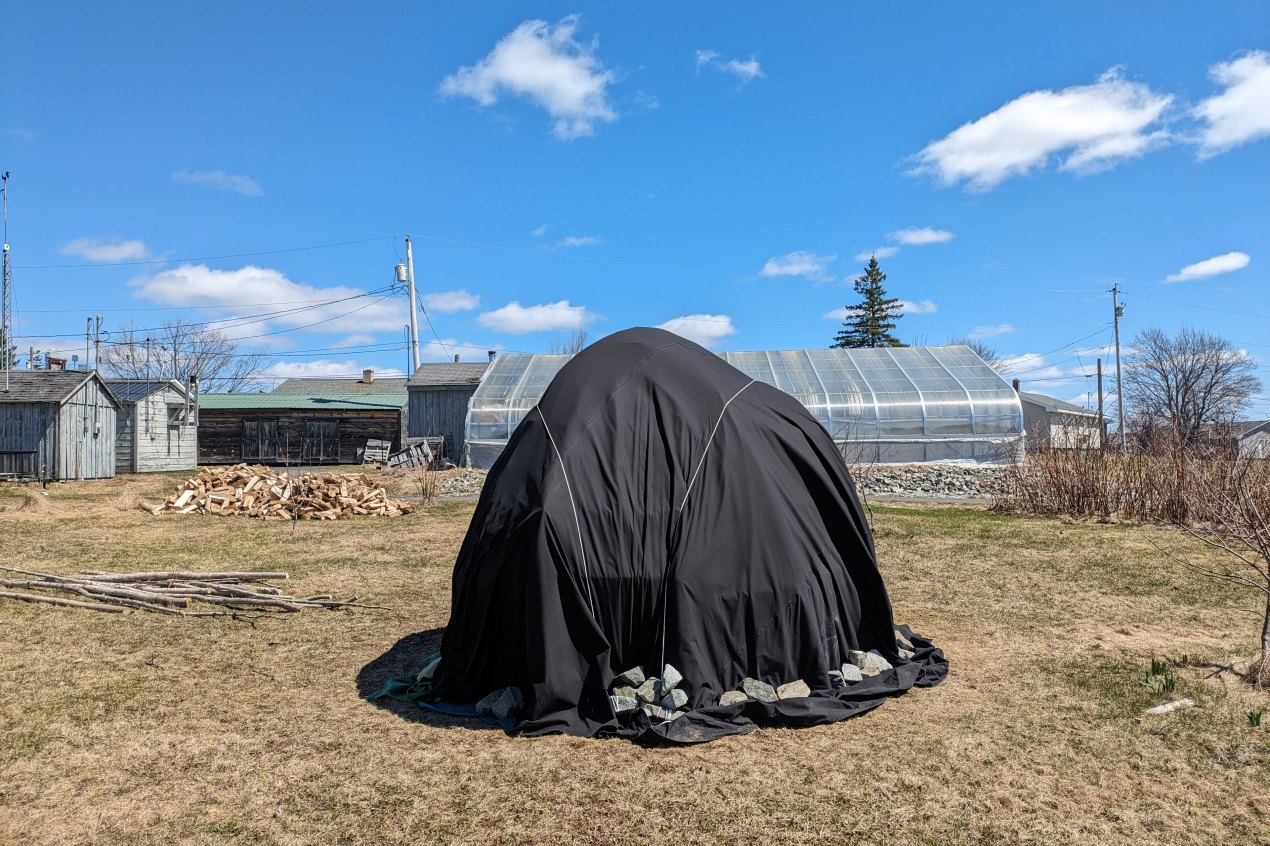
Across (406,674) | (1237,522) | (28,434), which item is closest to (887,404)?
(1237,522)

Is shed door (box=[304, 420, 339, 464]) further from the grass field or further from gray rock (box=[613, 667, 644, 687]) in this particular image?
gray rock (box=[613, 667, 644, 687])

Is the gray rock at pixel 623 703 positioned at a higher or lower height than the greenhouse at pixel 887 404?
lower

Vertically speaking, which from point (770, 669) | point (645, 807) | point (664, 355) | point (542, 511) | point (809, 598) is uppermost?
point (664, 355)

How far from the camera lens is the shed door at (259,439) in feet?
116

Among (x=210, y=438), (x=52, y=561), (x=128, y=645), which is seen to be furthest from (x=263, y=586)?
(x=210, y=438)

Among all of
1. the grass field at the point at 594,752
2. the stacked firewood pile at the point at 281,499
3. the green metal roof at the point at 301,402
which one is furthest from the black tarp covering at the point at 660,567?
the green metal roof at the point at 301,402

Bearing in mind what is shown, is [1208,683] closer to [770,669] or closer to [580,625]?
[770,669]

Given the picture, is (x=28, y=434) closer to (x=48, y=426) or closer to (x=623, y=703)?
(x=48, y=426)

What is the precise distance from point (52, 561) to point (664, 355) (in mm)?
10114

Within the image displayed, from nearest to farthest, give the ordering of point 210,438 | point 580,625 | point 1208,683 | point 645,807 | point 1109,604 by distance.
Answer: point 645,807 < point 580,625 < point 1208,683 < point 1109,604 < point 210,438

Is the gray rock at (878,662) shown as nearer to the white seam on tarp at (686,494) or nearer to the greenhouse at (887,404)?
the white seam on tarp at (686,494)

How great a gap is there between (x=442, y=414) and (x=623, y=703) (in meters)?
28.6

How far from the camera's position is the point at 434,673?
621cm

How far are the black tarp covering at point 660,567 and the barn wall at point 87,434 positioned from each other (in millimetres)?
24832
